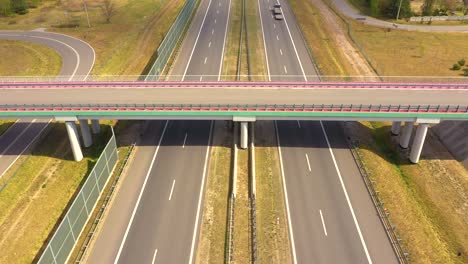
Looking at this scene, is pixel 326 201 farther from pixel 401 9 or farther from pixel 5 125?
pixel 401 9

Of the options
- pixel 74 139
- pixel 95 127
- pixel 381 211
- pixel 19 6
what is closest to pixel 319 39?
pixel 381 211

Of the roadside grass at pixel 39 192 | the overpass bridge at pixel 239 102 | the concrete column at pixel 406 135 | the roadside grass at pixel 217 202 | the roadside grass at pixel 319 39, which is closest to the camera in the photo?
the roadside grass at pixel 217 202

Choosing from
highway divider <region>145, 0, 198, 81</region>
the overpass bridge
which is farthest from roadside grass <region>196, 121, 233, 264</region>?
highway divider <region>145, 0, 198, 81</region>

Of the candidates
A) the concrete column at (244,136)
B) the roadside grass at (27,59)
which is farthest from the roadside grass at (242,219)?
the roadside grass at (27,59)

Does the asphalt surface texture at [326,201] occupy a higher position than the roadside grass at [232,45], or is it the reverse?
the roadside grass at [232,45]

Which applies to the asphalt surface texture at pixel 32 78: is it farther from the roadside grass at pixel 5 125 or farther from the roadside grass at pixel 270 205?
the roadside grass at pixel 270 205

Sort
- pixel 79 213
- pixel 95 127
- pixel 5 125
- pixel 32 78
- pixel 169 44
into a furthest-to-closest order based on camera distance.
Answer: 1. pixel 169 44
2. pixel 32 78
3. pixel 5 125
4. pixel 95 127
5. pixel 79 213
